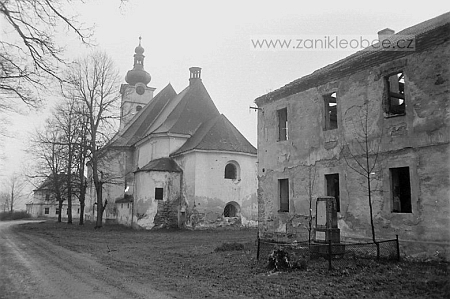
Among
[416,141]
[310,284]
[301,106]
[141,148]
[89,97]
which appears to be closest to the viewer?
[310,284]

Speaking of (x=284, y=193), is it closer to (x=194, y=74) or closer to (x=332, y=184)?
(x=332, y=184)

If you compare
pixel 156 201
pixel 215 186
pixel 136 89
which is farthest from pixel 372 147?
pixel 136 89

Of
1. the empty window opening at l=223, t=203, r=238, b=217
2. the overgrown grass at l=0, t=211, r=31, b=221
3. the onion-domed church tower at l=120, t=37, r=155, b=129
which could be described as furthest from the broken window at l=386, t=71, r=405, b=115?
the overgrown grass at l=0, t=211, r=31, b=221

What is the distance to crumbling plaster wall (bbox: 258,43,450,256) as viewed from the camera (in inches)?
410

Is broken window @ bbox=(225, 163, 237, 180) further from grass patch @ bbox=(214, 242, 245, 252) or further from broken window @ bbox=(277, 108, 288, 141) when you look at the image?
grass patch @ bbox=(214, 242, 245, 252)

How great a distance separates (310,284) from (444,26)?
7.85m

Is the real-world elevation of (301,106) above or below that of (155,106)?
below

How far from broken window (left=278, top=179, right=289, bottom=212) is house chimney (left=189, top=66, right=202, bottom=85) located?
20.7 metres

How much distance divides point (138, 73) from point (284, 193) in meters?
36.7

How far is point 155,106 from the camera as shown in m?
38.6

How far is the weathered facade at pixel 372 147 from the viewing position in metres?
10.5

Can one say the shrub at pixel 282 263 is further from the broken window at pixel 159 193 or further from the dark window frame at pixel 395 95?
the broken window at pixel 159 193

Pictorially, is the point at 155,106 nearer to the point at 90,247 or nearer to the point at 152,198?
the point at 152,198

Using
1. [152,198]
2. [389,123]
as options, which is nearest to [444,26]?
[389,123]
